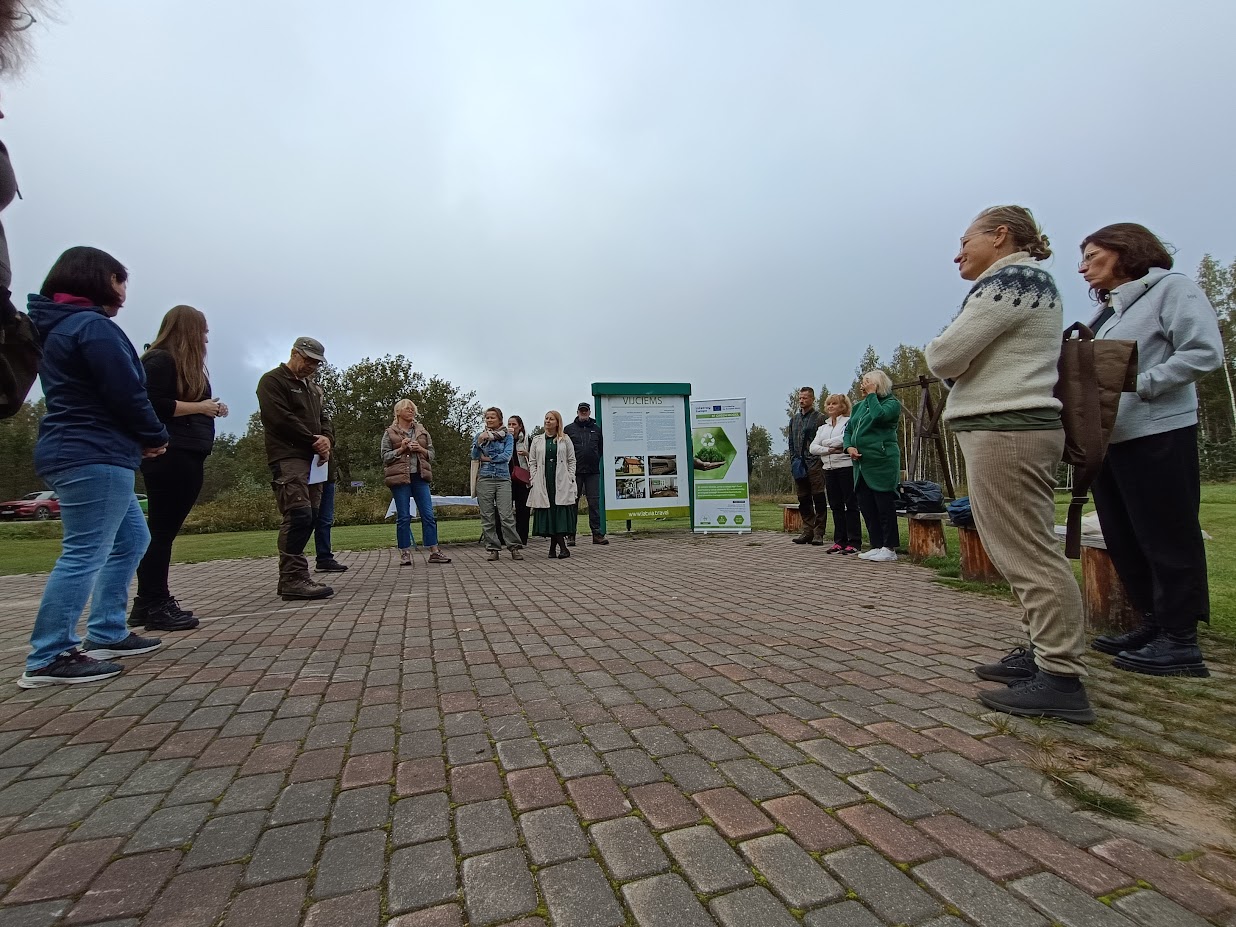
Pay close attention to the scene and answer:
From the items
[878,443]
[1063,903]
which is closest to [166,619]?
[1063,903]

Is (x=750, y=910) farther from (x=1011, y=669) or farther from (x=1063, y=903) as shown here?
(x=1011, y=669)

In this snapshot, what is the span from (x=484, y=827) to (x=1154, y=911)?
1596mm

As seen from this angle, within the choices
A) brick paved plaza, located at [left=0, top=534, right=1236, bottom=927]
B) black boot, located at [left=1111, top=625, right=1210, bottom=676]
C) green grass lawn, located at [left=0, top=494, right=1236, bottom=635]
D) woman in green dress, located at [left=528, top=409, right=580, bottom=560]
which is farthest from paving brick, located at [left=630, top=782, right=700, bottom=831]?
woman in green dress, located at [left=528, top=409, right=580, bottom=560]

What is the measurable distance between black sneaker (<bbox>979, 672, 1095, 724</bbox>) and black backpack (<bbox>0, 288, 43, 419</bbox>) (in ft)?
11.3

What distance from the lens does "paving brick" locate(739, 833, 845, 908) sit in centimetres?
144

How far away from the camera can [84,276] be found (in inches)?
126

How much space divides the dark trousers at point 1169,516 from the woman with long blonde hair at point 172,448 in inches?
214

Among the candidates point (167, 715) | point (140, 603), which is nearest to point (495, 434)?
point (140, 603)

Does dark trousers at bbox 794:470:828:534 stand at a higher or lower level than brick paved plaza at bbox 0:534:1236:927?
higher

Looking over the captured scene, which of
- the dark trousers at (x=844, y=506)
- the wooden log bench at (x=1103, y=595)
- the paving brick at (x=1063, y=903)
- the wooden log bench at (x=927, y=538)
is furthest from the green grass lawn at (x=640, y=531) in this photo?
the paving brick at (x=1063, y=903)

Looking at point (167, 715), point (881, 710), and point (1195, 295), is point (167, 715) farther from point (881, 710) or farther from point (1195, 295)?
point (1195, 295)

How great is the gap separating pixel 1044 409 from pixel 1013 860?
1654mm

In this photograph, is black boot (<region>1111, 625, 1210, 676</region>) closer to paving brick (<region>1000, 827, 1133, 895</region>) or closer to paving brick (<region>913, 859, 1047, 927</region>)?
paving brick (<region>1000, 827, 1133, 895</region>)

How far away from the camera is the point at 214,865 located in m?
1.60
